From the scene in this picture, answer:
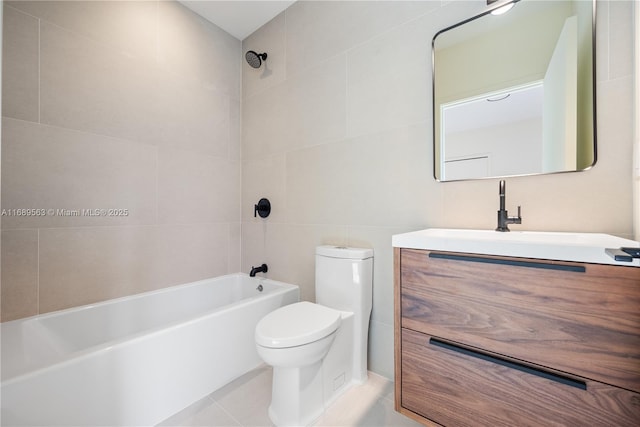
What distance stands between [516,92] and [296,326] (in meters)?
1.46

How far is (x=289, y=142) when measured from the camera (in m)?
2.10

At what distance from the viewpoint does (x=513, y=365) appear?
0.85 m

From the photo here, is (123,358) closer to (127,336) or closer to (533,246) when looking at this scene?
(127,336)

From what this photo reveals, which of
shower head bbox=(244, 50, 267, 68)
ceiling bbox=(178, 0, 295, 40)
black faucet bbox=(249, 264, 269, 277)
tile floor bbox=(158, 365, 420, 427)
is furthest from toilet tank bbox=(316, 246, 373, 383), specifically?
ceiling bbox=(178, 0, 295, 40)

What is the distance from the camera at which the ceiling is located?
6.70 feet

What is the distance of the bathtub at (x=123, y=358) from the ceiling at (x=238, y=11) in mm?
2110

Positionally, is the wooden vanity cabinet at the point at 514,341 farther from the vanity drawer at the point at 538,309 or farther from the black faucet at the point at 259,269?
the black faucet at the point at 259,269

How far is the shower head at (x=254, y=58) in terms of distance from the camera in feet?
7.08

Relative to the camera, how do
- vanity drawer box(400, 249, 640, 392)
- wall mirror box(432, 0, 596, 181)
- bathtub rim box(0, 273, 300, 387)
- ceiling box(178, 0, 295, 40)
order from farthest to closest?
ceiling box(178, 0, 295, 40), wall mirror box(432, 0, 596, 181), bathtub rim box(0, 273, 300, 387), vanity drawer box(400, 249, 640, 392)

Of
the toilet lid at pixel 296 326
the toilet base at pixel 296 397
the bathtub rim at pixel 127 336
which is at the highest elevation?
the toilet lid at pixel 296 326

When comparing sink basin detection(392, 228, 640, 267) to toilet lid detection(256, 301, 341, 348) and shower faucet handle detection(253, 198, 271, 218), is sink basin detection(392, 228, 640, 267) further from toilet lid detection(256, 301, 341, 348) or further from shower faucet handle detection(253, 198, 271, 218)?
shower faucet handle detection(253, 198, 271, 218)

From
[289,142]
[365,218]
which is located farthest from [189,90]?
[365,218]

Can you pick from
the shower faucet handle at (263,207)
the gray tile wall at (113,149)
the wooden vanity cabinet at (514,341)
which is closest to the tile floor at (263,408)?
the wooden vanity cabinet at (514,341)

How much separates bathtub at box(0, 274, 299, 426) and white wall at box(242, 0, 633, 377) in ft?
2.03
